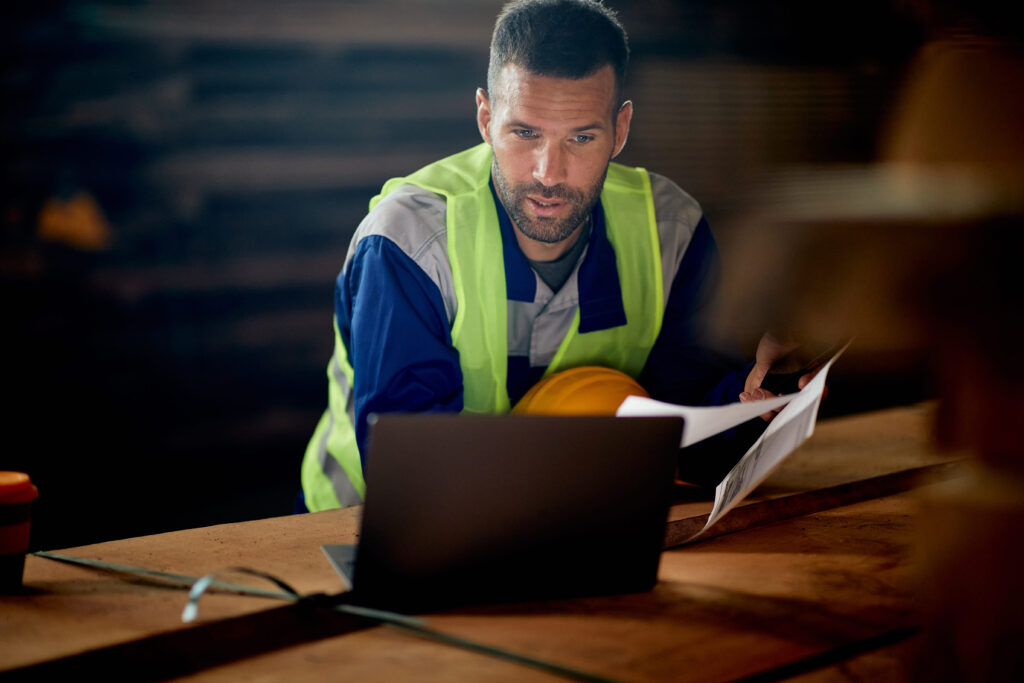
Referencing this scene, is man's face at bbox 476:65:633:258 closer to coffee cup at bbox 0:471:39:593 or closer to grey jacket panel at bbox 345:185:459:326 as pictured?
grey jacket panel at bbox 345:185:459:326

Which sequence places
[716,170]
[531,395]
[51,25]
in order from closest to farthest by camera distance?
[716,170] → [531,395] → [51,25]

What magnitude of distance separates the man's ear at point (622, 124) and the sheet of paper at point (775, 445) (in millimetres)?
885

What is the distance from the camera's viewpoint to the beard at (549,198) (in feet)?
5.90

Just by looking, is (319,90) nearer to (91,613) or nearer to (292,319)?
(292,319)

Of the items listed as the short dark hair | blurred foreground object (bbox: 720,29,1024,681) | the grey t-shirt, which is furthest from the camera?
the grey t-shirt

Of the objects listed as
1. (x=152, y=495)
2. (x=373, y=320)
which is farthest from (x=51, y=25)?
(x=373, y=320)

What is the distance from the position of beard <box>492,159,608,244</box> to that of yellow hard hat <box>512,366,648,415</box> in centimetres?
34

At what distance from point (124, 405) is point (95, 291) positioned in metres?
0.35

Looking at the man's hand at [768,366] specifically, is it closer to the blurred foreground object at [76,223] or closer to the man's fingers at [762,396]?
the man's fingers at [762,396]

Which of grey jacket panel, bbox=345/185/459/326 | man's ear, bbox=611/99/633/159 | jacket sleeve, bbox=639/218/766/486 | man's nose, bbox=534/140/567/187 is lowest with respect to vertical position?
jacket sleeve, bbox=639/218/766/486

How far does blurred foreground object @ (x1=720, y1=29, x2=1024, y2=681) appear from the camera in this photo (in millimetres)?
394

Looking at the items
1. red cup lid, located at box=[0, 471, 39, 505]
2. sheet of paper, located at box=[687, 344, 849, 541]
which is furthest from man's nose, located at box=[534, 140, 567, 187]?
red cup lid, located at box=[0, 471, 39, 505]

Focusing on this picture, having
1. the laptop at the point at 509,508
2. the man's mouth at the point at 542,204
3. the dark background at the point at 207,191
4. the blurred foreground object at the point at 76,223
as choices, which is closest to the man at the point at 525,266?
the man's mouth at the point at 542,204

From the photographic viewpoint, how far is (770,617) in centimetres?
95
